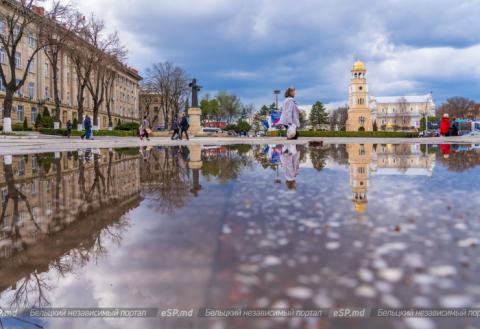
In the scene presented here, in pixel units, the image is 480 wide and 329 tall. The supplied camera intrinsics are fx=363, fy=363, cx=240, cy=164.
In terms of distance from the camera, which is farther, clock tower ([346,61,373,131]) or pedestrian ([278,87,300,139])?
clock tower ([346,61,373,131])

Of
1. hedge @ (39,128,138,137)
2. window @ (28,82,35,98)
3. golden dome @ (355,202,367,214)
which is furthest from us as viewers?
window @ (28,82,35,98)

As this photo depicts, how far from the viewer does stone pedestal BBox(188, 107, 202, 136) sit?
169 ft

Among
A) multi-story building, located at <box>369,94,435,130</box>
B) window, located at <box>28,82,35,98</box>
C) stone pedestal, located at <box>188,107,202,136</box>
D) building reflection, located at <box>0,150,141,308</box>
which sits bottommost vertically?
building reflection, located at <box>0,150,141,308</box>

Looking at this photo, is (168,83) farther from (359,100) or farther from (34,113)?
(359,100)

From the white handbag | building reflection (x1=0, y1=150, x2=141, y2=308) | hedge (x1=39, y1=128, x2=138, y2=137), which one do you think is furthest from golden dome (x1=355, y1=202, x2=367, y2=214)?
hedge (x1=39, y1=128, x2=138, y2=137)

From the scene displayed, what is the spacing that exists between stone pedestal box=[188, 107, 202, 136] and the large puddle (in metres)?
48.2

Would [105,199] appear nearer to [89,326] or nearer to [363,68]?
[89,326]

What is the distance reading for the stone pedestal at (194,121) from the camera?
51591mm

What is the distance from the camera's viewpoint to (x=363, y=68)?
10225cm

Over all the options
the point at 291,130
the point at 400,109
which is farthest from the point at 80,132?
the point at 400,109

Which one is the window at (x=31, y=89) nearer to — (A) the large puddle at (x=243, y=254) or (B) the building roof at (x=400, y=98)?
(A) the large puddle at (x=243, y=254)

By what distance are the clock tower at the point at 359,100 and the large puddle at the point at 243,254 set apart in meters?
104

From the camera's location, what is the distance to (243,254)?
1698mm

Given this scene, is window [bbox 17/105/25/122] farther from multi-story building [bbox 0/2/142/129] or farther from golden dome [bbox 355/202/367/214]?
golden dome [bbox 355/202/367/214]
